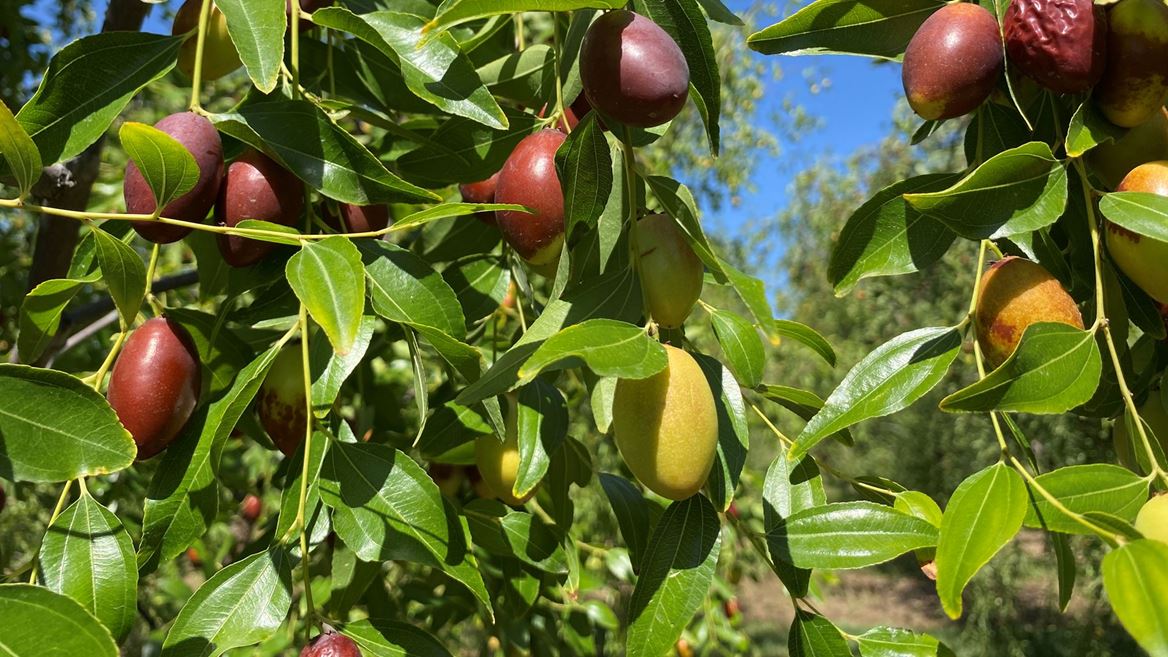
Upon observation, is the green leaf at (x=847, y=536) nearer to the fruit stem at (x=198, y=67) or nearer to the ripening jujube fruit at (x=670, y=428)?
the ripening jujube fruit at (x=670, y=428)

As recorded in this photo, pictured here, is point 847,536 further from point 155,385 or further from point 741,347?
point 155,385

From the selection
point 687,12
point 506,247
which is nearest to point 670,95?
point 687,12

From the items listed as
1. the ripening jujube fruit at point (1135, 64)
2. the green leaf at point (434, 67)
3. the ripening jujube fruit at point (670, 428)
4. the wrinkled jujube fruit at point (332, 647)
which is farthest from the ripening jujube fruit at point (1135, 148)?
the wrinkled jujube fruit at point (332, 647)

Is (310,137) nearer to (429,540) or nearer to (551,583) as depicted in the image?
(429,540)

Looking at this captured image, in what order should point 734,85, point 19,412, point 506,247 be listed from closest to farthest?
point 19,412, point 506,247, point 734,85

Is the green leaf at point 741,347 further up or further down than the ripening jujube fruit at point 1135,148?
further down

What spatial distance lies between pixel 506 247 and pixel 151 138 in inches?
19.4

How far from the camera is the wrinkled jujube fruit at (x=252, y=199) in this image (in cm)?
88

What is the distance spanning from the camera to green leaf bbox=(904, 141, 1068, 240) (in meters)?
0.73

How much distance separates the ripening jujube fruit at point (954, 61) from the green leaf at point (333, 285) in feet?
1.69

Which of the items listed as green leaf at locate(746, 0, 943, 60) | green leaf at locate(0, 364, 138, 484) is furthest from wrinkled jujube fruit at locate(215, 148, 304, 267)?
green leaf at locate(746, 0, 943, 60)

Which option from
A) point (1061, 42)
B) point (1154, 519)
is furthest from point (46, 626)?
point (1061, 42)

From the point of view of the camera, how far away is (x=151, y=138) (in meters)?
0.75

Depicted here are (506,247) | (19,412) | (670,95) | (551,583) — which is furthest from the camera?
(551,583)
